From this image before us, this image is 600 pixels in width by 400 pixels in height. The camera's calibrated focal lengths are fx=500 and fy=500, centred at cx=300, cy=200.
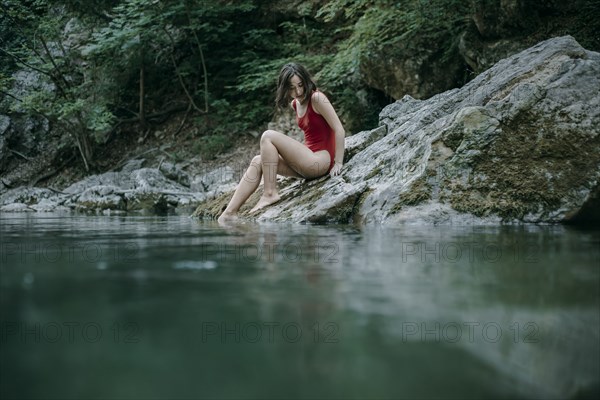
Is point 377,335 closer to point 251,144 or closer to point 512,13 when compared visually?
point 512,13

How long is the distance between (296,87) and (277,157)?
Result: 26.7 inches

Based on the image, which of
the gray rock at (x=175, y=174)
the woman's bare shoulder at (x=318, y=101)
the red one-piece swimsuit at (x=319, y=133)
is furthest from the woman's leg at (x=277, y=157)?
the gray rock at (x=175, y=174)

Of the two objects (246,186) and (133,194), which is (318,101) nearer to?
(246,186)

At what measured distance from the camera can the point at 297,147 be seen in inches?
181

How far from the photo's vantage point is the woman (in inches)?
181

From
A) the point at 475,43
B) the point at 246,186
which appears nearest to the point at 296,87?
the point at 246,186

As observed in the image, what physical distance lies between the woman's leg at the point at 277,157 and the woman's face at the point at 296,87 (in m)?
0.41

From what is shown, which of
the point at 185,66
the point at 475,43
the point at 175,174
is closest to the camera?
the point at 475,43

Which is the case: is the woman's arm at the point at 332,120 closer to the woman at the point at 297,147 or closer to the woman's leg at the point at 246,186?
the woman at the point at 297,147

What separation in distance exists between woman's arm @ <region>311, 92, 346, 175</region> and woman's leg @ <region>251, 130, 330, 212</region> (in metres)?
0.15

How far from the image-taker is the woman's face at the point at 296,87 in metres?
4.62

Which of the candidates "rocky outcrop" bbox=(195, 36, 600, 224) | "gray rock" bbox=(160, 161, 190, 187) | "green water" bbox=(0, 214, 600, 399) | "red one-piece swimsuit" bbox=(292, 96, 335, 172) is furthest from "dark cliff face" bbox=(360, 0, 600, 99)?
"green water" bbox=(0, 214, 600, 399)

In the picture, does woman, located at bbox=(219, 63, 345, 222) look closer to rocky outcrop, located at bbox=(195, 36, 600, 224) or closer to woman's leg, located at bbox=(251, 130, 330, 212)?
woman's leg, located at bbox=(251, 130, 330, 212)

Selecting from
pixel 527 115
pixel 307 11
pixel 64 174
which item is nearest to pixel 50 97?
pixel 64 174
